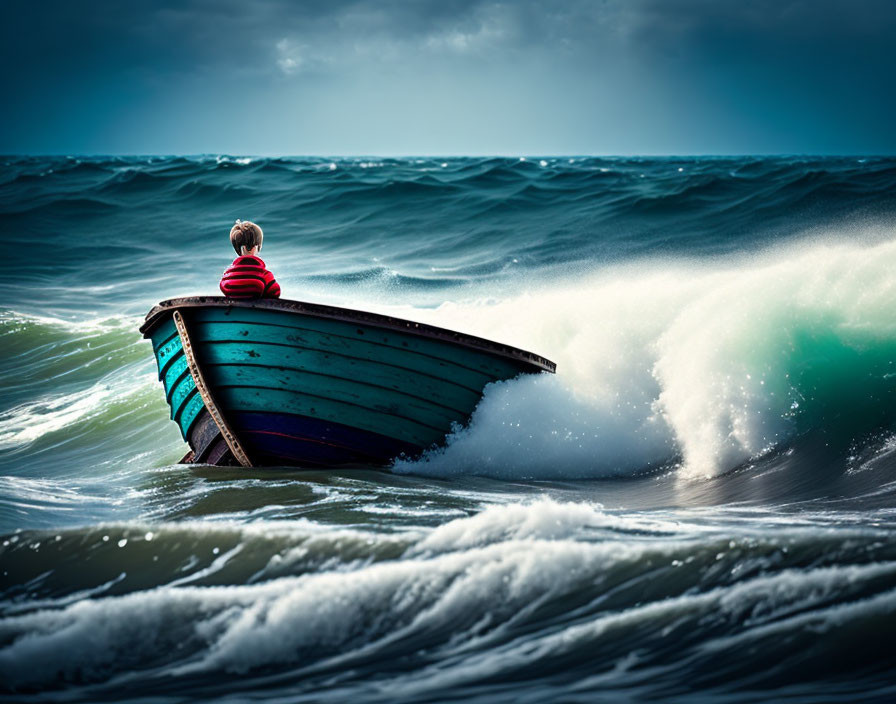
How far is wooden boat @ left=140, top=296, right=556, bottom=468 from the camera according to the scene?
18.5 feet

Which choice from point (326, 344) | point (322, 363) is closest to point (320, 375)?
point (322, 363)

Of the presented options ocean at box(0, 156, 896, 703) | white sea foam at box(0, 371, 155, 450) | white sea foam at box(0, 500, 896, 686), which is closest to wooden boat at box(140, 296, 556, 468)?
ocean at box(0, 156, 896, 703)

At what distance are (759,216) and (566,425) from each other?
1236 centimetres

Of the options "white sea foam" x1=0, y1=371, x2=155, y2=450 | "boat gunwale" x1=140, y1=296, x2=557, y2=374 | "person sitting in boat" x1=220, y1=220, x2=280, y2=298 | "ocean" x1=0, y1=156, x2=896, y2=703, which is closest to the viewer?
"ocean" x1=0, y1=156, x2=896, y2=703

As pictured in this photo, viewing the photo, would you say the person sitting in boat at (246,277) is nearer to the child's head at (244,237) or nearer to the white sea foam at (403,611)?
the child's head at (244,237)

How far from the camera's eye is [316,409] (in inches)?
233

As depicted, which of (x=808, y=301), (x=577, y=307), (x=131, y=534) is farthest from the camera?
(x=577, y=307)

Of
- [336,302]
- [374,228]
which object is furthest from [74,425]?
[374,228]

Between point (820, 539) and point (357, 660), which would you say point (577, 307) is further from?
point (357, 660)

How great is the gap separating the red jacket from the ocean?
132 cm

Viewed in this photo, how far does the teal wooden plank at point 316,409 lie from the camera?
5.88 m

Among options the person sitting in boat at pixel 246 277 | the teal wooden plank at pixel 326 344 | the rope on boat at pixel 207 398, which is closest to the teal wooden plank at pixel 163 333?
the rope on boat at pixel 207 398

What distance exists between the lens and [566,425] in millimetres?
6625

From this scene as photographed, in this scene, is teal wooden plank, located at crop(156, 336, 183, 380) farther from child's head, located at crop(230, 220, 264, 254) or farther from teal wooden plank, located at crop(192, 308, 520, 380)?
child's head, located at crop(230, 220, 264, 254)
